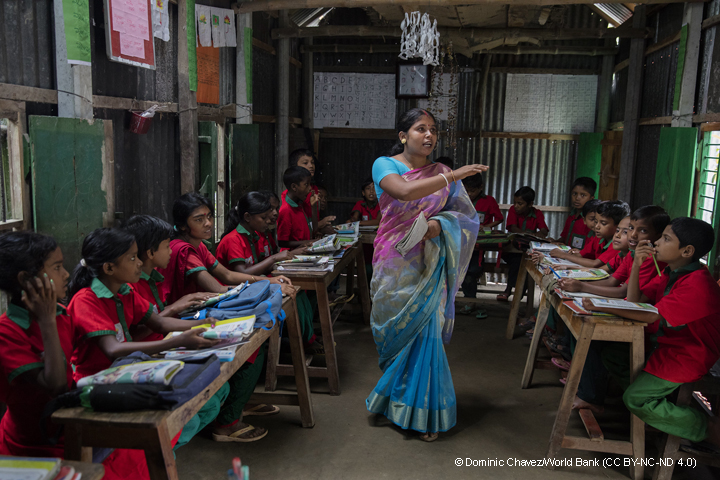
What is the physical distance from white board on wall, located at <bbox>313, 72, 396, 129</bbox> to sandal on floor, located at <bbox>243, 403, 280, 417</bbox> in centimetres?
535

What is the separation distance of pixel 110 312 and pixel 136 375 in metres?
0.61

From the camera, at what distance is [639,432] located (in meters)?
3.11

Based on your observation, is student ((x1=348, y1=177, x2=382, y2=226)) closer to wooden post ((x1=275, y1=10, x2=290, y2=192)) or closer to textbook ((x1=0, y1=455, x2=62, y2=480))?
wooden post ((x1=275, y1=10, x2=290, y2=192))

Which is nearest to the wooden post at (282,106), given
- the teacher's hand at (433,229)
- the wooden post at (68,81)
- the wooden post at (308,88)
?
the wooden post at (308,88)

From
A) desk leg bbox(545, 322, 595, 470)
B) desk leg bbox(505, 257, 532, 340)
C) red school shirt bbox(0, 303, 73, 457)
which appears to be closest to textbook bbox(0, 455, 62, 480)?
red school shirt bbox(0, 303, 73, 457)

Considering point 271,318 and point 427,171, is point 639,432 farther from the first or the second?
point 271,318

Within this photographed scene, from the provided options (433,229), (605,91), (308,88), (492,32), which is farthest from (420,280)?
(605,91)

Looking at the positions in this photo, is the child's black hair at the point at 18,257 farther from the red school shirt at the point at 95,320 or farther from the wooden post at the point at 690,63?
the wooden post at the point at 690,63

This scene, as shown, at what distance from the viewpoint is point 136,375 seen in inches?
73.6

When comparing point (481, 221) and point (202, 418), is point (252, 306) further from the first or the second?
point (481, 221)

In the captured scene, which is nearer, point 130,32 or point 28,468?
point 28,468

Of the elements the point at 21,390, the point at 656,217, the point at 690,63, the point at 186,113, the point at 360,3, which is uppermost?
the point at 360,3

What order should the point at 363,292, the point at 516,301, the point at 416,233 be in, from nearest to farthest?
1. the point at 416,233
2. the point at 516,301
3. the point at 363,292

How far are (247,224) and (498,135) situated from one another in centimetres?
504
